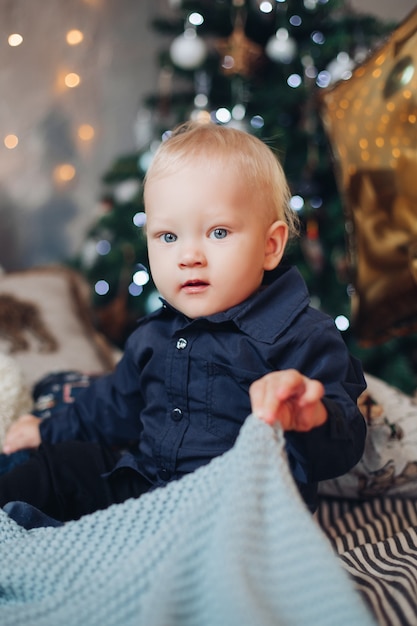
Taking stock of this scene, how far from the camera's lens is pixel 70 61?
8.21ft

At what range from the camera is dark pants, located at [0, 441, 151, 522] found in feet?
3.37

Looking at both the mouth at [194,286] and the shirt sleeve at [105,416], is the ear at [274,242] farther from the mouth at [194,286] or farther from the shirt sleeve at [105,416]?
the shirt sleeve at [105,416]

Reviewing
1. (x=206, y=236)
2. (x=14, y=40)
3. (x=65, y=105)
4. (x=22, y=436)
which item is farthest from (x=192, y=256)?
(x=65, y=105)

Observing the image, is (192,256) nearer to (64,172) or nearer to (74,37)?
(64,172)

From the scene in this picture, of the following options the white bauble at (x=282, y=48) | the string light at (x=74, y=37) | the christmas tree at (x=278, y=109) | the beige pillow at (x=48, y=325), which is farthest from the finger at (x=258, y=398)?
the string light at (x=74, y=37)

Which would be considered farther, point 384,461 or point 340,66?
point 340,66

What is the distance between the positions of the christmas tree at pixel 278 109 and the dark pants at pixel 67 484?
1.01m

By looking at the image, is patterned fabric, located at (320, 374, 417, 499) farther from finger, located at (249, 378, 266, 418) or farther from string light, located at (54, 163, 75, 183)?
string light, located at (54, 163, 75, 183)

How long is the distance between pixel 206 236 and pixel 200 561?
464 mm

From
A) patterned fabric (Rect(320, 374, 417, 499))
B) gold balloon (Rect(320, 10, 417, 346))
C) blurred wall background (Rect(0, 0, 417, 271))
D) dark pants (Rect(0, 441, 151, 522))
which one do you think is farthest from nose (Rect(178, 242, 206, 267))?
blurred wall background (Rect(0, 0, 417, 271))

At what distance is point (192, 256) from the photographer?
955 mm

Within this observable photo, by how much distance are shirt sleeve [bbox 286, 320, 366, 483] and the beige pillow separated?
0.77m

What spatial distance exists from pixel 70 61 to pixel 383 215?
4.92ft

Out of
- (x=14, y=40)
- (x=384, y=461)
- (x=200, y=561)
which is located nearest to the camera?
(x=200, y=561)
